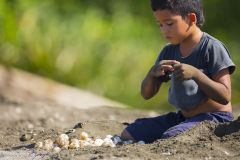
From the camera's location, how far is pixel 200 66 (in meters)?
4.88

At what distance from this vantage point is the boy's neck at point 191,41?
194 inches

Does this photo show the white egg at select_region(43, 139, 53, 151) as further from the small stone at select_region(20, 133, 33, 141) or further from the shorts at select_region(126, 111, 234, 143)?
the shorts at select_region(126, 111, 234, 143)

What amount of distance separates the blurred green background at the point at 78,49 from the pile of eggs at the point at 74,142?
4.65 m

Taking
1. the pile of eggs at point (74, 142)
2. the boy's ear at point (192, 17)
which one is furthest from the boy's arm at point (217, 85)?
the pile of eggs at point (74, 142)

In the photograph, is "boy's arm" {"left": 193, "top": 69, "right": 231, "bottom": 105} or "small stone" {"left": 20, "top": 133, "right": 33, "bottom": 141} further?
"small stone" {"left": 20, "top": 133, "right": 33, "bottom": 141}

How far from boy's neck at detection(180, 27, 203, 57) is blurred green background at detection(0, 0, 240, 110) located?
4.83 metres

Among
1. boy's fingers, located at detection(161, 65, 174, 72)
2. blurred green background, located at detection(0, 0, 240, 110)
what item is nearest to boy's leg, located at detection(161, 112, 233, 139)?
boy's fingers, located at detection(161, 65, 174, 72)

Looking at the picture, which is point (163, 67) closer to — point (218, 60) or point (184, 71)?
point (184, 71)

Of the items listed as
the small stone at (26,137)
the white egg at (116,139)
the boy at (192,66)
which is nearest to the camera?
the boy at (192,66)

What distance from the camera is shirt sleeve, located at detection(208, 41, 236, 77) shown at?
188 inches

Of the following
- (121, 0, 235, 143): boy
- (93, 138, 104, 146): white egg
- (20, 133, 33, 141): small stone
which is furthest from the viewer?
(20, 133, 33, 141): small stone

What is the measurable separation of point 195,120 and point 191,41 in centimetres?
50

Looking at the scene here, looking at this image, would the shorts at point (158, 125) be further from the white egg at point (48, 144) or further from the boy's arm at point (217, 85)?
the white egg at point (48, 144)

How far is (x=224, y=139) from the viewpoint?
454 centimetres
